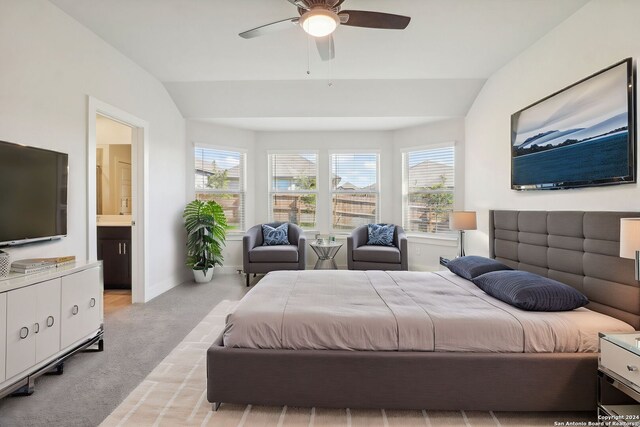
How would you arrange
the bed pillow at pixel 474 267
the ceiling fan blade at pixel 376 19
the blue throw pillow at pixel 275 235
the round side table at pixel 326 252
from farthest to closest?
the blue throw pillow at pixel 275 235
the round side table at pixel 326 252
the bed pillow at pixel 474 267
the ceiling fan blade at pixel 376 19

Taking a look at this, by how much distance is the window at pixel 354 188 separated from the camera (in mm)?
5945

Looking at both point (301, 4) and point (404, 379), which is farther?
point (301, 4)

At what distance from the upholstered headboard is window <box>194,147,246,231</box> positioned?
430 centimetres

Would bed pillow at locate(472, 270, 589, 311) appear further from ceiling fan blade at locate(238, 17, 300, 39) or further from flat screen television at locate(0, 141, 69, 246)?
flat screen television at locate(0, 141, 69, 246)

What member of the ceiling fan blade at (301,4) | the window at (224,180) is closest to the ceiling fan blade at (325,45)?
the ceiling fan blade at (301,4)

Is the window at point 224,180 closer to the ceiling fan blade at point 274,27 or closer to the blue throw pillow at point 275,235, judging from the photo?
the blue throw pillow at point 275,235

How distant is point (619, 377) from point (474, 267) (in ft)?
4.40

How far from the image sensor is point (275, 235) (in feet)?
17.5

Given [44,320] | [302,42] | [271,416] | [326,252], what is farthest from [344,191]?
[44,320]

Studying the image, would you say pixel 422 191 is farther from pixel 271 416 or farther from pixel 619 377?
pixel 271 416

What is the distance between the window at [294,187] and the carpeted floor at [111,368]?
2326mm

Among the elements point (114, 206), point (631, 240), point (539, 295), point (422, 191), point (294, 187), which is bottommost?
point (539, 295)

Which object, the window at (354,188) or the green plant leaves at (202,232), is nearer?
the green plant leaves at (202,232)

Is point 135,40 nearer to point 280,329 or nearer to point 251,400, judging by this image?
point 280,329
